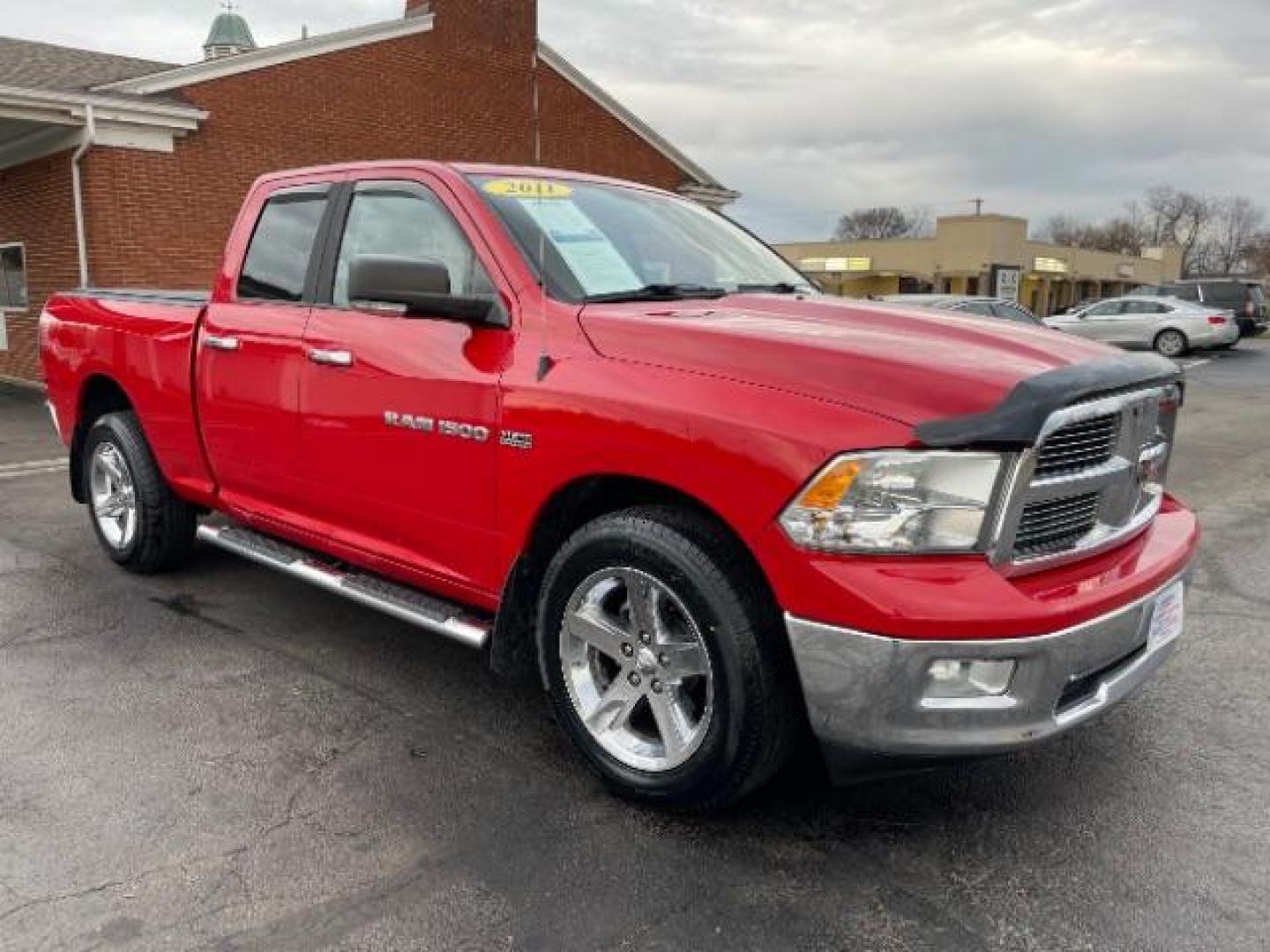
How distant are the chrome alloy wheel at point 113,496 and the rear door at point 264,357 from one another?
0.97 metres

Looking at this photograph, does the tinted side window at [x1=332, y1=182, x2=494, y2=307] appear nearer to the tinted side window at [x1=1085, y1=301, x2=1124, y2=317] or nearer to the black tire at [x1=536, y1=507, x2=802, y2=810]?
the black tire at [x1=536, y1=507, x2=802, y2=810]

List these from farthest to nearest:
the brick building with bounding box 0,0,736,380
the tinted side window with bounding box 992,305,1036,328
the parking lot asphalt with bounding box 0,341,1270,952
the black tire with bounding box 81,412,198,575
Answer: the tinted side window with bounding box 992,305,1036,328, the brick building with bounding box 0,0,736,380, the black tire with bounding box 81,412,198,575, the parking lot asphalt with bounding box 0,341,1270,952

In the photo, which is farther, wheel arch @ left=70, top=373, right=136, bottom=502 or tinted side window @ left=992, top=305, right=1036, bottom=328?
tinted side window @ left=992, top=305, right=1036, bottom=328

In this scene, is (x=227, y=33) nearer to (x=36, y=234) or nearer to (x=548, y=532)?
(x=36, y=234)

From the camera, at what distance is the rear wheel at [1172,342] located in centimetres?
2620

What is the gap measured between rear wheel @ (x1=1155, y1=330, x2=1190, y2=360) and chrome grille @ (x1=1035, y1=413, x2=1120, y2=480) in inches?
1042

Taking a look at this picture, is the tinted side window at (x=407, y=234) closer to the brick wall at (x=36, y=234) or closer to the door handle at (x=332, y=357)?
the door handle at (x=332, y=357)

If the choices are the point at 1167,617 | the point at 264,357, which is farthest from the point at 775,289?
the point at 264,357

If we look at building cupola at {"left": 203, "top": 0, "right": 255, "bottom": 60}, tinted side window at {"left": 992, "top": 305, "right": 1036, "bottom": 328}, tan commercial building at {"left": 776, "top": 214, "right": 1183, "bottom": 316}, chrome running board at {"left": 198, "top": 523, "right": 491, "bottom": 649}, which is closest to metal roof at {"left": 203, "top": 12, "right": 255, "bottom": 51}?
building cupola at {"left": 203, "top": 0, "right": 255, "bottom": 60}

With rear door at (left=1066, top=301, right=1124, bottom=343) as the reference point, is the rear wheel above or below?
below

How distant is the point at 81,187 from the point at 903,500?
515 inches

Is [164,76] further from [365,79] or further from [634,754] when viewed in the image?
[634,754]

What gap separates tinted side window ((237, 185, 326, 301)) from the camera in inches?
165

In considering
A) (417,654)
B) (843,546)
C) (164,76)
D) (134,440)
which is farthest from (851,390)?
(164,76)
